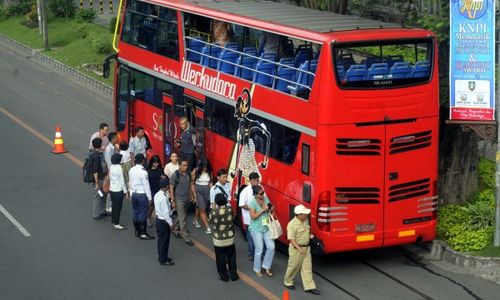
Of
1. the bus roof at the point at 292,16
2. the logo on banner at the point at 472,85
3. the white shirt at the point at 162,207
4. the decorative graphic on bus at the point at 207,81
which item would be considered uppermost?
the bus roof at the point at 292,16

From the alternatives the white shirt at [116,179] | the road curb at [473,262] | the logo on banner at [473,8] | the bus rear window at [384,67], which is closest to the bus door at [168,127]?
the white shirt at [116,179]

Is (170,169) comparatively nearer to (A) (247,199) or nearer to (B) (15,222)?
(A) (247,199)

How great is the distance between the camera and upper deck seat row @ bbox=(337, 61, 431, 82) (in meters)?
15.0

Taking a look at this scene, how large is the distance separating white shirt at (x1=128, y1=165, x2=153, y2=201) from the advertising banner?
550cm

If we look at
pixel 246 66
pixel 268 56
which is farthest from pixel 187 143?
pixel 268 56

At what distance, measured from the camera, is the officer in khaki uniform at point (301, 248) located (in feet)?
48.0

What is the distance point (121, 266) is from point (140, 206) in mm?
1388

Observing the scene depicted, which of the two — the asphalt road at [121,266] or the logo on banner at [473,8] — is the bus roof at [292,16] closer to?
the logo on banner at [473,8]

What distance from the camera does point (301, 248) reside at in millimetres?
14750

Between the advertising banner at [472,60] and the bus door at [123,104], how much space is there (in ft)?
28.1

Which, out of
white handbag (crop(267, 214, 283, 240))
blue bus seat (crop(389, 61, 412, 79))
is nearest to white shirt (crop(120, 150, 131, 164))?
white handbag (crop(267, 214, 283, 240))

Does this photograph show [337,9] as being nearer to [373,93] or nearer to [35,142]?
[35,142]

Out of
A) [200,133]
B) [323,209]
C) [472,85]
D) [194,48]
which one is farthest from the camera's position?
[194,48]

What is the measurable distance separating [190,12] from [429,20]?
4.68 meters
